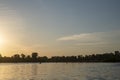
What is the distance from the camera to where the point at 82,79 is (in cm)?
8056

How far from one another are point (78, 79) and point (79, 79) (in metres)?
0.35

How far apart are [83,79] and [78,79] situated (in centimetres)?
153

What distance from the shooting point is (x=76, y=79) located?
80.1 meters

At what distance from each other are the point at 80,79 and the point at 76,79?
123 centimetres

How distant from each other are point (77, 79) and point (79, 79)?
0.64 m

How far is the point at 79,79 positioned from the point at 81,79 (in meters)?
0.62

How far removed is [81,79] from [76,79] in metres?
1.53

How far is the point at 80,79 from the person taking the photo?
80500 mm

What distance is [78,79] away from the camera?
8019 centimetres

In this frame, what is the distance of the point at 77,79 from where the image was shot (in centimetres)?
8012

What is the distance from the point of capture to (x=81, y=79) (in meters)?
80.6

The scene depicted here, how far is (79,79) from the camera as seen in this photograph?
80375 millimetres

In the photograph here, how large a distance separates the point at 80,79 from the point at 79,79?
32 cm

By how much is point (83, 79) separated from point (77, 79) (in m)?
1.83
